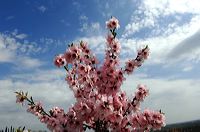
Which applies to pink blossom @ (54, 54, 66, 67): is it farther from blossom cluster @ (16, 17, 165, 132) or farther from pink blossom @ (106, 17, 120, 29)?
pink blossom @ (106, 17, 120, 29)

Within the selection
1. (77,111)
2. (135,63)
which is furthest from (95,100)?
(135,63)

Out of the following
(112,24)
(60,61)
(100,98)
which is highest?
(112,24)

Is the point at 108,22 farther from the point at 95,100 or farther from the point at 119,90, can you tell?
the point at 95,100

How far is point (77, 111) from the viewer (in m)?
7.02

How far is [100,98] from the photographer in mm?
7250

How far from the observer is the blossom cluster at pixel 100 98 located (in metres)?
7.02

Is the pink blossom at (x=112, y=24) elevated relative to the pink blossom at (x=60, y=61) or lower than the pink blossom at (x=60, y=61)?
elevated

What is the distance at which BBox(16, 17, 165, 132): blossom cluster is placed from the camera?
23.0 feet

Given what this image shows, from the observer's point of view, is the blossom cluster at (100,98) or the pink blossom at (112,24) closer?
the blossom cluster at (100,98)

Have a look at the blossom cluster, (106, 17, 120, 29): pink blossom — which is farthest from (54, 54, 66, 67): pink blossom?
(106, 17, 120, 29): pink blossom

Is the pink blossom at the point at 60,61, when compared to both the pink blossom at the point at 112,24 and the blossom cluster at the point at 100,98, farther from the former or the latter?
the pink blossom at the point at 112,24

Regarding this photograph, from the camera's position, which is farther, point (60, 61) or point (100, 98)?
point (60, 61)

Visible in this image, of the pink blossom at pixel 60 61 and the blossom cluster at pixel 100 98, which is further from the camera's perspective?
the pink blossom at pixel 60 61

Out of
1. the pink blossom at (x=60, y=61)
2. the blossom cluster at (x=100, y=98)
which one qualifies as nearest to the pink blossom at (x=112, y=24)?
the blossom cluster at (x=100, y=98)
